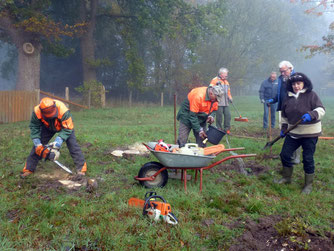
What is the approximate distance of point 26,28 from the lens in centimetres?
1287

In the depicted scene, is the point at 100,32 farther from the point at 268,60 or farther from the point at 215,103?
the point at 268,60

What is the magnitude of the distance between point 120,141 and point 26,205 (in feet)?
12.5

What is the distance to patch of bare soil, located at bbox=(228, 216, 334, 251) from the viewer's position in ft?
8.89

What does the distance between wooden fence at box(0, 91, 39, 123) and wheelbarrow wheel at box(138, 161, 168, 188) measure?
32.4 feet

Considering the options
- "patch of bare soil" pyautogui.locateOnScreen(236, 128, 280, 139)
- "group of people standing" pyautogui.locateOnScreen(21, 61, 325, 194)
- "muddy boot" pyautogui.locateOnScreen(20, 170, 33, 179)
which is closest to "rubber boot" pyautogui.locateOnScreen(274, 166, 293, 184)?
"group of people standing" pyautogui.locateOnScreen(21, 61, 325, 194)

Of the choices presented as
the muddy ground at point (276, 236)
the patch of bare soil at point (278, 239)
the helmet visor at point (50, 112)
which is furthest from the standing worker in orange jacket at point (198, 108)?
the helmet visor at point (50, 112)

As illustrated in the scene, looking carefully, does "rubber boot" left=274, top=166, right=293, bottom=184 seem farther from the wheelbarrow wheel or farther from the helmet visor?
the helmet visor

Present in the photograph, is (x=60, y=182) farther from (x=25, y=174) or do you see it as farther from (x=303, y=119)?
(x=303, y=119)

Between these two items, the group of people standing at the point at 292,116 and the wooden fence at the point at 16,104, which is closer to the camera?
the group of people standing at the point at 292,116

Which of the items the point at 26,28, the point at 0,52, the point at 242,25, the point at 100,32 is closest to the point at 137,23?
the point at 100,32

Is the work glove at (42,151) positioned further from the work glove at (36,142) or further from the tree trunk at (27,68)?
the tree trunk at (27,68)

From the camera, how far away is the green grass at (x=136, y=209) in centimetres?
290

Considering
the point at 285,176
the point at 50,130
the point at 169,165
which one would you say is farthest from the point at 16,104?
the point at 285,176

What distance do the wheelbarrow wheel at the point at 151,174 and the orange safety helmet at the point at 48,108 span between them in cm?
173
